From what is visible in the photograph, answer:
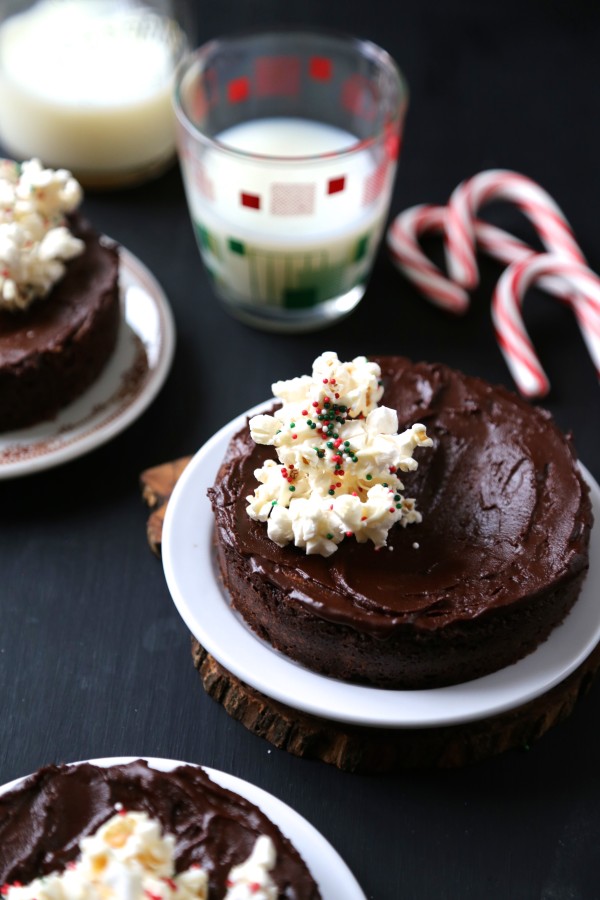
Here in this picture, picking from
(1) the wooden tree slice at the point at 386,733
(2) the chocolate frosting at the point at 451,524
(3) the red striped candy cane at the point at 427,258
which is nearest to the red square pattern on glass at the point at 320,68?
(3) the red striped candy cane at the point at 427,258

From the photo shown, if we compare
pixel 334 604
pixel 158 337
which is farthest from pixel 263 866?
pixel 158 337

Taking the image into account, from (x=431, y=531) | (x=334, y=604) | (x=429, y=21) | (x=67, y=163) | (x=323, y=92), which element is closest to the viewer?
(x=334, y=604)

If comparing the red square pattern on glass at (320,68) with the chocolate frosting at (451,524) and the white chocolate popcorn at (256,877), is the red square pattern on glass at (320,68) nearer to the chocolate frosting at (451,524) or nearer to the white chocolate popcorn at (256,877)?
the chocolate frosting at (451,524)

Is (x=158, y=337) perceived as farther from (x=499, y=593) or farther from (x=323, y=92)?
(x=499, y=593)

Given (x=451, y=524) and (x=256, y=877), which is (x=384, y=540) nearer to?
(x=451, y=524)

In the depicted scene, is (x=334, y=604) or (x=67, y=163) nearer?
(x=334, y=604)

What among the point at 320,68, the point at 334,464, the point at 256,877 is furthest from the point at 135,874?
the point at 320,68

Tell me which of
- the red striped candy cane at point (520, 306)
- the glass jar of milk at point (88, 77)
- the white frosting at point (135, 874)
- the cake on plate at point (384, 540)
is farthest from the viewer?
the glass jar of milk at point (88, 77)
